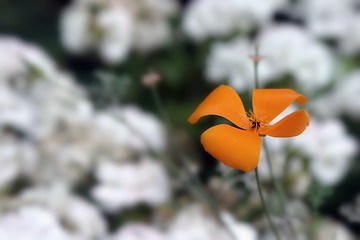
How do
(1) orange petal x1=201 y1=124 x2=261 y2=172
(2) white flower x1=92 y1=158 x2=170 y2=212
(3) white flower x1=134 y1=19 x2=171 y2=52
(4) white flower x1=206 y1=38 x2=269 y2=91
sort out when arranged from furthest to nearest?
(3) white flower x1=134 y1=19 x2=171 y2=52 < (4) white flower x1=206 y1=38 x2=269 y2=91 < (2) white flower x1=92 y1=158 x2=170 y2=212 < (1) orange petal x1=201 y1=124 x2=261 y2=172

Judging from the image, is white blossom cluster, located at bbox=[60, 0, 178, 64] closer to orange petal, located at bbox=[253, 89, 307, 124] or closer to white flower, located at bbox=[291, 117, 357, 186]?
white flower, located at bbox=[291, 117, 357, 186]

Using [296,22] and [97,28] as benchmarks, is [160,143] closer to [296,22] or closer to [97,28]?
[97,28]

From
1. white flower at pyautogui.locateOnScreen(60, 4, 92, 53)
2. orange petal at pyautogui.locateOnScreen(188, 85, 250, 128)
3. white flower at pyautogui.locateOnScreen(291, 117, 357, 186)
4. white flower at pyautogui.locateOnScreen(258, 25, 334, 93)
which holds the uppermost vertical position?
white flower at pyautogui.locateOnScreen(60, 4, 92, 53)

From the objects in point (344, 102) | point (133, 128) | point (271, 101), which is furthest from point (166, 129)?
point (271, 101)

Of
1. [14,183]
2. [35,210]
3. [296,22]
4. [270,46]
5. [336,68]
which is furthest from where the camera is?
[296,22]

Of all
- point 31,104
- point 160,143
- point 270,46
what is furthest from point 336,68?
point 31,104

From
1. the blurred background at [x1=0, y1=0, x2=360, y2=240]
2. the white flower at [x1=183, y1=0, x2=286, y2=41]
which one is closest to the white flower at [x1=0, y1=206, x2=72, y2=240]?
the blurred background at [x1=0, y1=0, x2=360, y2=240]
